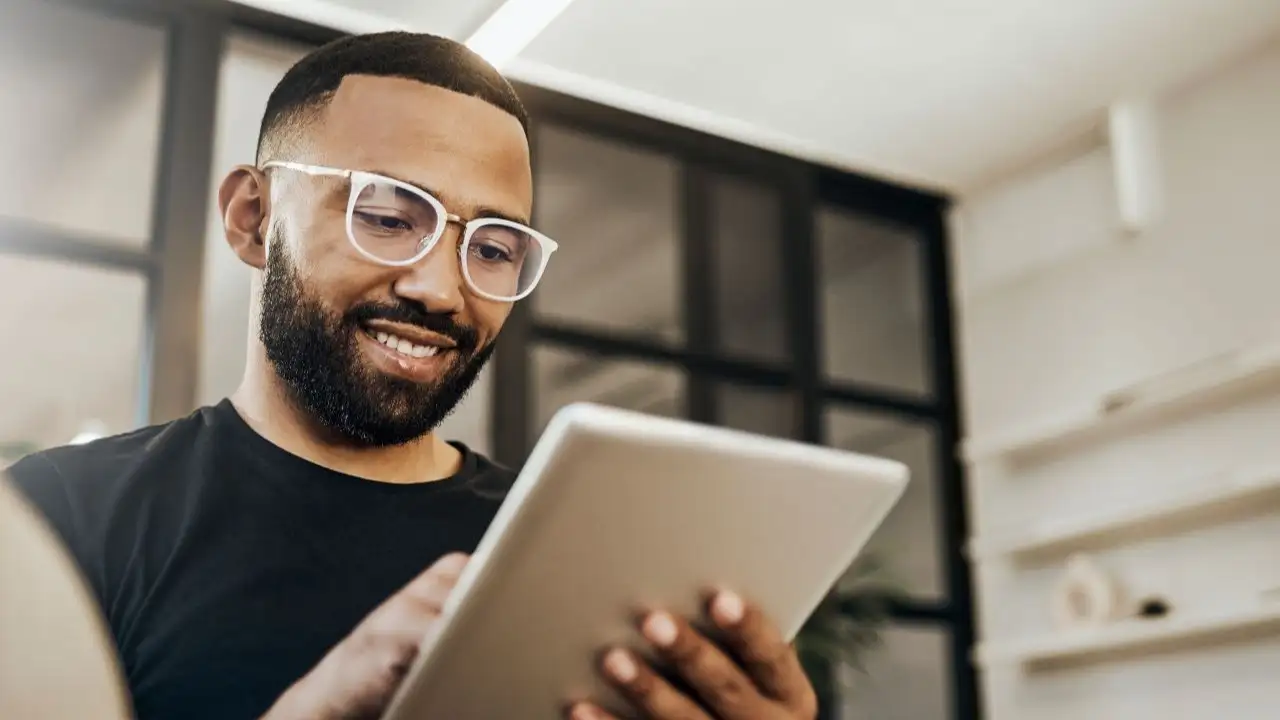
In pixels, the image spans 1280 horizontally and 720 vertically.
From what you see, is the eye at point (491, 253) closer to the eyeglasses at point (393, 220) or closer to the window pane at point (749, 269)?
the eyeglasses at point (393, 220)

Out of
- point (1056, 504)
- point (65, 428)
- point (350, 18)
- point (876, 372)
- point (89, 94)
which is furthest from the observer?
point (876, 372)

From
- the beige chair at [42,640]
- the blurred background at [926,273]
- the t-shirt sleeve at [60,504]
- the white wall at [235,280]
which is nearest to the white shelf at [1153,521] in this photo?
the blurred background at [926,273]

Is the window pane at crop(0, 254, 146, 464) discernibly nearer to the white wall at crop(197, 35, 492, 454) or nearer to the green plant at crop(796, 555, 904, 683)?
the white wall at crop(197, 35, 492, 454)

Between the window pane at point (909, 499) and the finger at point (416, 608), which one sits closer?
the finger at point (416, 608)

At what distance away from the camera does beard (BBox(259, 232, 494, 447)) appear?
3.91 feet

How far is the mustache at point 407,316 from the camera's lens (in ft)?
3.89

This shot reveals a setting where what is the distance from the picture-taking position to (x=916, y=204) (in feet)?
12.5

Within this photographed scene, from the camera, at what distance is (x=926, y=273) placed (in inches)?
151

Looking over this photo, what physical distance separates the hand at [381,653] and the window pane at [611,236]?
2.09m

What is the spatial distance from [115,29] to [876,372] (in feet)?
7.16

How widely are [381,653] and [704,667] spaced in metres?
0.23

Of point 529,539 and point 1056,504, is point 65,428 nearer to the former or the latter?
point 529,539

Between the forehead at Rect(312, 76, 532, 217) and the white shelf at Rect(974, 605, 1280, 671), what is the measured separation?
83.0 inches

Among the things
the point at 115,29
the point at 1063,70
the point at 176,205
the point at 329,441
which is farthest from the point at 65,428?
the point at 1063,70
